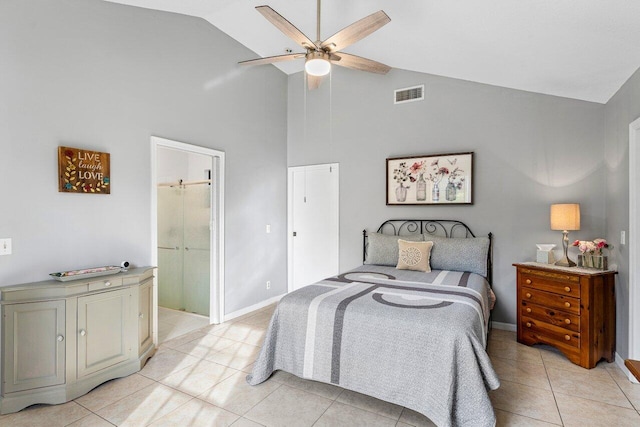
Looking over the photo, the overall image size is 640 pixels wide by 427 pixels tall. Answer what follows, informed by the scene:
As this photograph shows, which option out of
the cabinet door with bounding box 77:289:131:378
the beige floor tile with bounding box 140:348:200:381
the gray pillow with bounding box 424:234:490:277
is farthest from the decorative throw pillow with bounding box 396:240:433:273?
the cabinet door with bounding box 77:289:131:378

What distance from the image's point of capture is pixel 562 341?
119 inches

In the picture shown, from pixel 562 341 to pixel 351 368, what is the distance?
2.19 metres

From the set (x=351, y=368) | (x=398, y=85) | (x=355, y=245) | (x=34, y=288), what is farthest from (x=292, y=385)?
(x=398, y=85)

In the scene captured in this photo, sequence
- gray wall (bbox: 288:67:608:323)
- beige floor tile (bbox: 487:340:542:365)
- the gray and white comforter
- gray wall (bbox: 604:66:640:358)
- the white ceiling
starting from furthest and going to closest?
1. gray wall (bbox: 288:67:608:323)
2. beige floor tile (bbox: 487:340:542:365)
3. gray wall (bbox: 604:66:640:358)
4. the white ceiling
5. the gray and white comforter

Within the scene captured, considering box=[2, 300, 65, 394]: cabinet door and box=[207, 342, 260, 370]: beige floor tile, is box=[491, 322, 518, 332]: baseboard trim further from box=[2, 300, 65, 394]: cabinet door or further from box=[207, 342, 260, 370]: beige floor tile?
box=[2, 300, 65, 394]: cabinet door

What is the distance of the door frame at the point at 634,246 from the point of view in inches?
103

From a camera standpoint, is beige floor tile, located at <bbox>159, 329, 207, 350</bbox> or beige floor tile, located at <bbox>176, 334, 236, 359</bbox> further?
beige floor tile, located at <bbox>159, 329, 207, 350</bbox>

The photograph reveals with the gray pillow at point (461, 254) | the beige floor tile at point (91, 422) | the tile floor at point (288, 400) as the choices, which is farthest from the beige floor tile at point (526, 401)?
the beige floor tile at point (91, 422)

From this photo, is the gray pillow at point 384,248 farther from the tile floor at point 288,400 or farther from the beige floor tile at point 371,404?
the beige floor tile at point 371,404

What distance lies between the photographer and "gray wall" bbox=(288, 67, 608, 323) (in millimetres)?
3484

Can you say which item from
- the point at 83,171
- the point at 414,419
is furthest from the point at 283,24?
the point at 414,419

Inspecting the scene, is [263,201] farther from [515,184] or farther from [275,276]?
[515,184]

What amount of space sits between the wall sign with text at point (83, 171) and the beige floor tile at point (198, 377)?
1721mm

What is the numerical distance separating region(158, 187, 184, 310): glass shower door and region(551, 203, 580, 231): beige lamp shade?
4.48 metres
